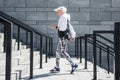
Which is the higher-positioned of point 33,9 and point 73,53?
point 33,9

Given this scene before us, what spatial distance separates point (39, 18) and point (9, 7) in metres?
1.51

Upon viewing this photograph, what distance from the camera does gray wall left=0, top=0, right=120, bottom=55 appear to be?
16156 mm

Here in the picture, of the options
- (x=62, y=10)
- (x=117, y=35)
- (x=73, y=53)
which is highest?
(x=62, y=10)

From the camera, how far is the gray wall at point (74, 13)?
16.2 m

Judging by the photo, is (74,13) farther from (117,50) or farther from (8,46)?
(8,46)

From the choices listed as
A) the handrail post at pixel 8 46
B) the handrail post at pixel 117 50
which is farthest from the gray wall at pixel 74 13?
the handrail post at pixel 8 46

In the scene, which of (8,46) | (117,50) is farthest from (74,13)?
(8,46)

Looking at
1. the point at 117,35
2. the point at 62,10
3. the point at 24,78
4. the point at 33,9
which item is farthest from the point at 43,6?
the point at 117,35

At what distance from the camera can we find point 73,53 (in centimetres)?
1633

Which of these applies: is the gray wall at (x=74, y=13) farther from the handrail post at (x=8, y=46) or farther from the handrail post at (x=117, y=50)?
the handrail post at (x=8, y=46)

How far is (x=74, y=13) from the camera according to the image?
53.4ft

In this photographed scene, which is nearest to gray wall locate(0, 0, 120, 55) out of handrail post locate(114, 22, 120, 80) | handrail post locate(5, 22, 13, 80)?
handrail post locate(114, 22, 120, 80)

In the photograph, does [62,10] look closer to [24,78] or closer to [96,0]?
[24,78]

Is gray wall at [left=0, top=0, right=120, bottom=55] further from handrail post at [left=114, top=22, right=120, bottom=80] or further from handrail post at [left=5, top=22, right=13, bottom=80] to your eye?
handrail post at [left=5, top=22, right=13, bottom=80]
